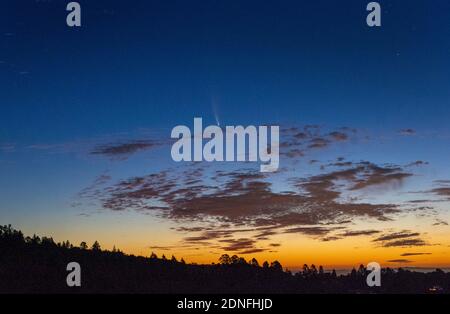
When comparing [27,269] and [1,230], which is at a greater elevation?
[1,230]

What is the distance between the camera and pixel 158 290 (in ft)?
509

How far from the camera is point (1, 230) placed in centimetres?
18538

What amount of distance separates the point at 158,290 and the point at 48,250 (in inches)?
2121
